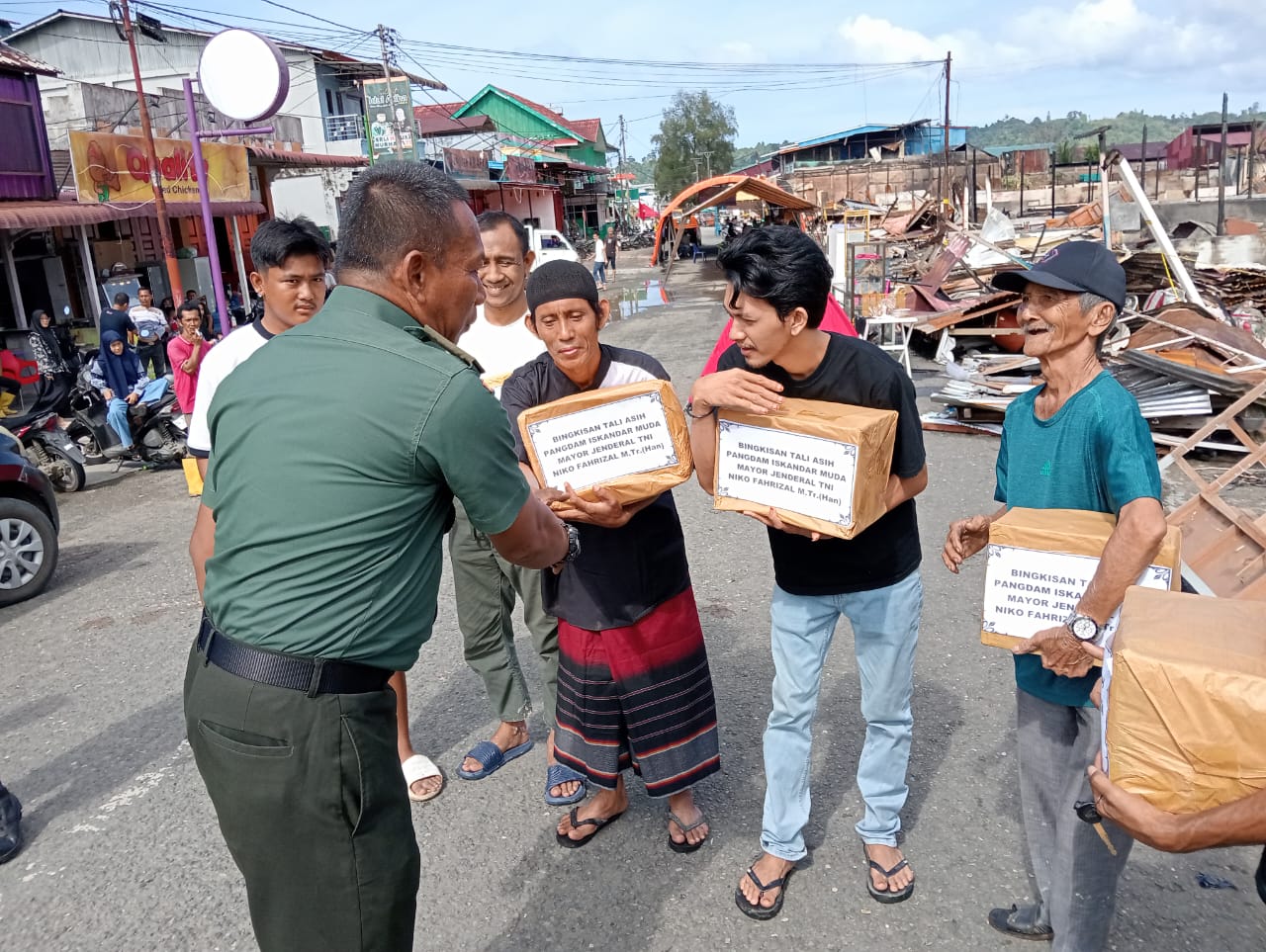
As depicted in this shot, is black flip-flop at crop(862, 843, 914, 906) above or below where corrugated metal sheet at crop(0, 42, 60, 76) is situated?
below

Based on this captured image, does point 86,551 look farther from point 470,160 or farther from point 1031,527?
point 470,160

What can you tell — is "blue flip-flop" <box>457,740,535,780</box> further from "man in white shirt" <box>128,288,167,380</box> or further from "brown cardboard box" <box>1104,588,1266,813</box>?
"man in white shirt" <box>128,288,167,380</box>

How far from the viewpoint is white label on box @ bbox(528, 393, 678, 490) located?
2643 mm

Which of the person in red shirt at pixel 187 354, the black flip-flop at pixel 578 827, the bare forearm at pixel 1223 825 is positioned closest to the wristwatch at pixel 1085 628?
the bare forearm at pixel 1223 825

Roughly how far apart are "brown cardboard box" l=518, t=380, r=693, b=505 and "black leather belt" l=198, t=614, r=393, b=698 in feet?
3.50

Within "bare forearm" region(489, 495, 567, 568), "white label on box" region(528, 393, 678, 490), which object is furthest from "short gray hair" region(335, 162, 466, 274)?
"white label on box" region(528, 393, 678, 490)

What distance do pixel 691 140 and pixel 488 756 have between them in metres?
76.4

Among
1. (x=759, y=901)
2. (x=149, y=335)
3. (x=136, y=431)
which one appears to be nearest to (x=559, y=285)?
(x=759, y=901)

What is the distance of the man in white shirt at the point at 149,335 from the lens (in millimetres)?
13266

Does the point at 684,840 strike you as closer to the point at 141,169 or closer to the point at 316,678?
the point at 316,678

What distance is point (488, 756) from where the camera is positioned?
3709mm

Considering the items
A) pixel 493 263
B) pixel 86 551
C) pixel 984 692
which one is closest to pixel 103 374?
pixel 86 551

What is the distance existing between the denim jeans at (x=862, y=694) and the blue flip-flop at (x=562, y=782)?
823mm

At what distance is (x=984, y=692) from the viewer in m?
4.04
